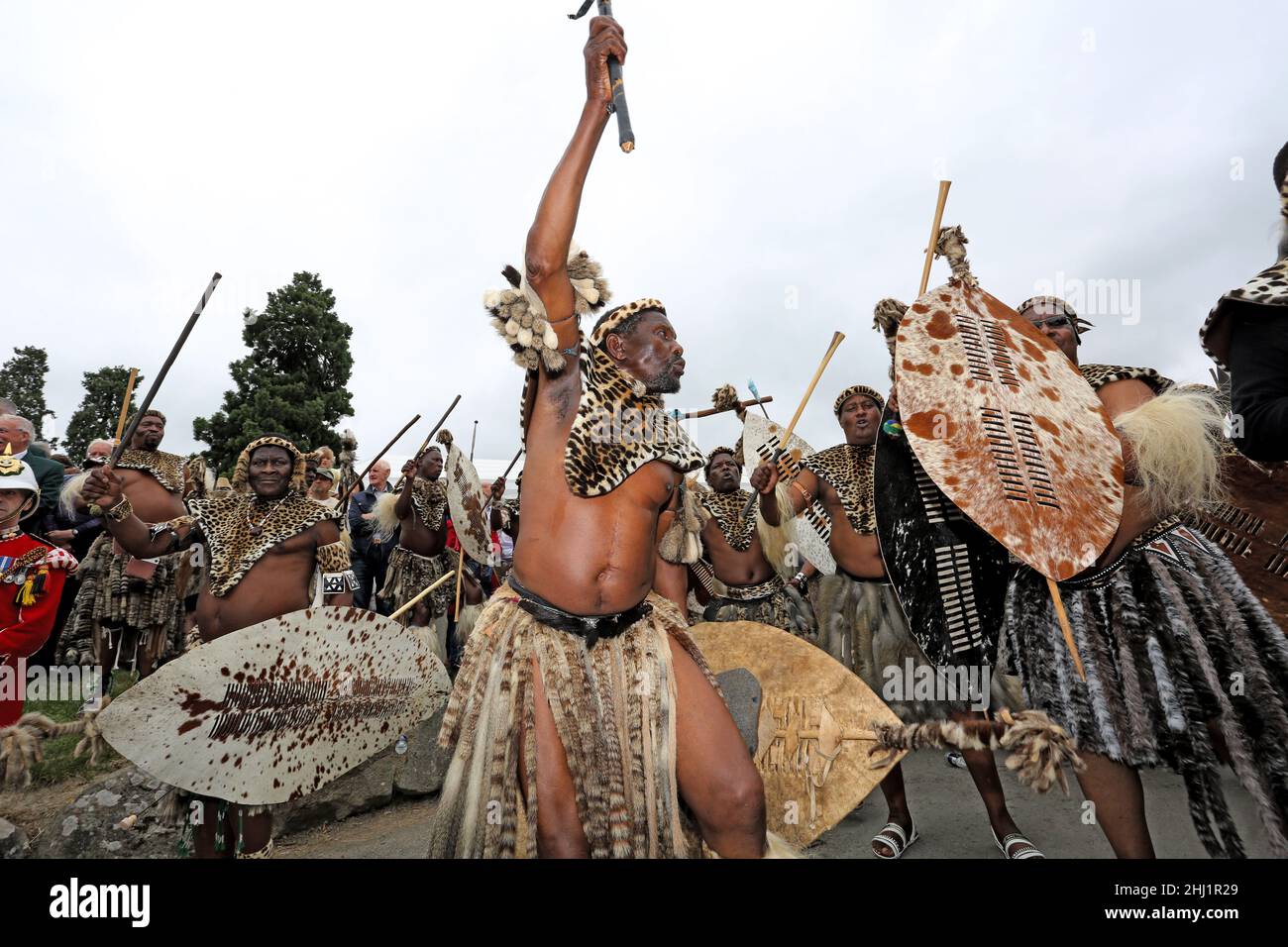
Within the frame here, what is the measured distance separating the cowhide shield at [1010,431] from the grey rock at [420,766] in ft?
13.5

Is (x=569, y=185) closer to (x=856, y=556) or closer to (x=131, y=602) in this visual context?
(x=856, y=556)

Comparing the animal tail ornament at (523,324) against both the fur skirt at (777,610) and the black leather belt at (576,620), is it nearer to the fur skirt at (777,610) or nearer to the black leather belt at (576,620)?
the black leather belt at (576,620)

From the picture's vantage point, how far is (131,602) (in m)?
6.34

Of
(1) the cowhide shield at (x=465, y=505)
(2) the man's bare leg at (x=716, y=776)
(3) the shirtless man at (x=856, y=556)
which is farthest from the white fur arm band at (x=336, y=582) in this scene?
(2) the man's bare leg at (x=716, y=776)

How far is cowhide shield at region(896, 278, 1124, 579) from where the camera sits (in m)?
2.15

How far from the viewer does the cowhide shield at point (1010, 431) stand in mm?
2152

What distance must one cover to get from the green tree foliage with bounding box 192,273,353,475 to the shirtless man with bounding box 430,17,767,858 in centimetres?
2252

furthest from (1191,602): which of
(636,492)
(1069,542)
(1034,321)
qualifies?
(636,492)

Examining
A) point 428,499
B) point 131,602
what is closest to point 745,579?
point 428,499

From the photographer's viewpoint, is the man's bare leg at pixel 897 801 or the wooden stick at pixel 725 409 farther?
the wooden stick at pixel 725 409

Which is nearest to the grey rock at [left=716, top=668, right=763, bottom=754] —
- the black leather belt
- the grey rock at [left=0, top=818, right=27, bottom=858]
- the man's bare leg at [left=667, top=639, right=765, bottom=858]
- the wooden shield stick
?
the man's bare leg at [left=667, top=639, right=765, bottom=858]

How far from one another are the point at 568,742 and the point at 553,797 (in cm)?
16

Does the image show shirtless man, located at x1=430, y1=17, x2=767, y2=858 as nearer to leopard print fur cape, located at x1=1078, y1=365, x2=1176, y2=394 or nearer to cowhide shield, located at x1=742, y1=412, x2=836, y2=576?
leopard print fur cape, located at x1=1078, y1=365, x2=1176, y2=394

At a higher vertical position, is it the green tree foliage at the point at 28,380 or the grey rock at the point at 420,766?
the green tree foliage at the point at 28,380
